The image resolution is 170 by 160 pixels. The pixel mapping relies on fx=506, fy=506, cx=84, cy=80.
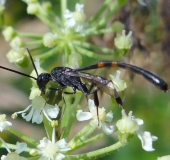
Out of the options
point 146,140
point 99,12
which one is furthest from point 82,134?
point 99,12

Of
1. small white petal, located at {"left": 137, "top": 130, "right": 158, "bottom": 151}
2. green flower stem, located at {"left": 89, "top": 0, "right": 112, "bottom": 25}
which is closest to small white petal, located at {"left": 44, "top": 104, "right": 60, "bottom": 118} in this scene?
small white petal, located at {"left": 137, "top": 130, "right": 158, "bottom": 151}

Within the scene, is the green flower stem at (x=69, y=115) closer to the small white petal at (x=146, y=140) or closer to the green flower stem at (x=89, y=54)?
the small white petal at (x=146, y=140)

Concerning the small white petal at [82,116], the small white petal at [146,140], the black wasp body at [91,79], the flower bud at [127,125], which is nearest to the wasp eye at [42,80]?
the black wasp body at [91,79]

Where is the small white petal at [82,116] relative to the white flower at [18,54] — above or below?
below

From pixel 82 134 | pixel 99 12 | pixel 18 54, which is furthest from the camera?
pixel 99 12

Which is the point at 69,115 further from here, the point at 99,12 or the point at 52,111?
the point at 99,12

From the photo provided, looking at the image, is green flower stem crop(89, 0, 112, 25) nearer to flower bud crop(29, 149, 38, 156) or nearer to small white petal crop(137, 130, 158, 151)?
small white petal crop(137, 130, 158, 151)
